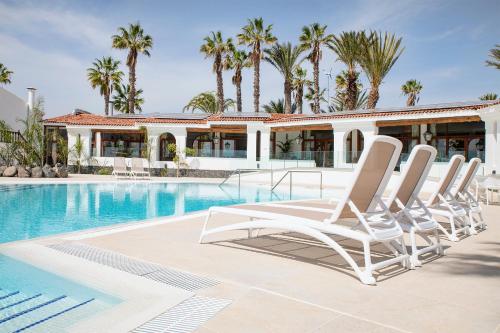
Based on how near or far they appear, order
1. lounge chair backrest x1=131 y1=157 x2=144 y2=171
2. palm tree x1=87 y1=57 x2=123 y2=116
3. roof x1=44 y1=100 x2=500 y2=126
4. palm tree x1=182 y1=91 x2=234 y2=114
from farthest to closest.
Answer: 1. palm tree x1=182 y1=91 x2=234 y2=114
2. palm tree x1=87 y1=57 x2=123 y2=116
3. lounge chair backrest x1=131 y1=157 x2=144 y2=171
4. roof x1=44 y1=100 x2=500 y2=126

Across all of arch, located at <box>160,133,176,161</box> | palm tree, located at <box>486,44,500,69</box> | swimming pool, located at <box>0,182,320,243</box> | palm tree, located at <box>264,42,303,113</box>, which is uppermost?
palm tree, located at <box>264,42,303,113</box>

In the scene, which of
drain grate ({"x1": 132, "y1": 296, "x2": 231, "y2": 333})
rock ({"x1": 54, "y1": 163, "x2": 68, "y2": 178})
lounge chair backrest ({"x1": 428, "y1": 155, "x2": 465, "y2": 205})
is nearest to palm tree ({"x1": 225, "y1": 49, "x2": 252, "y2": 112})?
rock ({"x1": 54, "y1": 163, "x2": 68, "y2": 178})

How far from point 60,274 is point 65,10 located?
1753cm

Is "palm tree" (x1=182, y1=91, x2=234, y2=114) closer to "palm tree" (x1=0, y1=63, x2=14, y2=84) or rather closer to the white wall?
"palm tree" (x1=0, y1=63, x2=14, y2=84)

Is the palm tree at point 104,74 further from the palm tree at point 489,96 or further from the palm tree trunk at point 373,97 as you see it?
the palm tree at point 489,96

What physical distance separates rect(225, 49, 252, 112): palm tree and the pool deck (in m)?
31.9

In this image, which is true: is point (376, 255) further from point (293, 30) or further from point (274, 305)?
point (293, 30)

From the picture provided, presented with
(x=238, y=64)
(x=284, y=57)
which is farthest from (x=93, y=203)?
(x=238, y=64)

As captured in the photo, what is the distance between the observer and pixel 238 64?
37500 millimetres

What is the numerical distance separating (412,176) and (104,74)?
39.4 meters

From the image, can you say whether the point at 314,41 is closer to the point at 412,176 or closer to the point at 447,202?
the point at 447,202

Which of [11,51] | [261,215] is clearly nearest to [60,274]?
[261,215]

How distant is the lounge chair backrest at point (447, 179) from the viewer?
6.12 meters

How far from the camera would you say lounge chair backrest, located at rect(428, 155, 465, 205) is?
6117 mm
